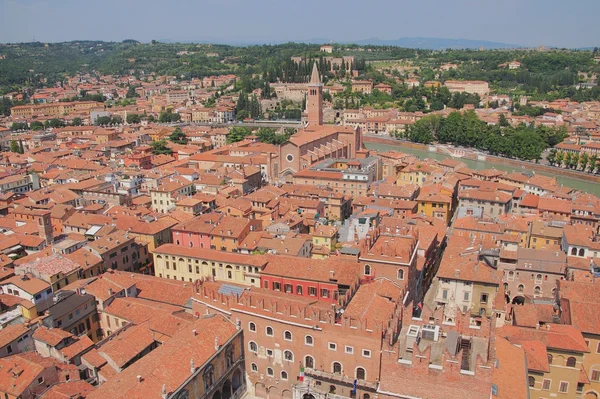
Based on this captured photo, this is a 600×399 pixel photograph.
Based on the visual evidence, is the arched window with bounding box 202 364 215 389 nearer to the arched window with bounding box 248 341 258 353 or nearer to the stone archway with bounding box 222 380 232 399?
the stone archway with bounding box 222 380 232 399

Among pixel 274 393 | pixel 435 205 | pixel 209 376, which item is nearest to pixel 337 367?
pixel 274 393

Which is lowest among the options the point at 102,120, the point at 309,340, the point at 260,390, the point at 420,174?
the point at 260,390

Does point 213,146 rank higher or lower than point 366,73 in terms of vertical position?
lower

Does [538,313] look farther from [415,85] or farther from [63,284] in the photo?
[415,85]

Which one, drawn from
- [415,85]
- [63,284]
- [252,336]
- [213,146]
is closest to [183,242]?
→ [63,284]

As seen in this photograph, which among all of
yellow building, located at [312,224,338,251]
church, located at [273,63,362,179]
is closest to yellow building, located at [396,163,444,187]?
church, located at [273,63,362,179]

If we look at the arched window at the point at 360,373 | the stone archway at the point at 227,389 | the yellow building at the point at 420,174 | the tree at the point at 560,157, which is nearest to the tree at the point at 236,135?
the yellow building at the point at 420,174

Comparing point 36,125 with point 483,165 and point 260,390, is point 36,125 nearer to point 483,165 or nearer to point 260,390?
point 483,165
